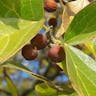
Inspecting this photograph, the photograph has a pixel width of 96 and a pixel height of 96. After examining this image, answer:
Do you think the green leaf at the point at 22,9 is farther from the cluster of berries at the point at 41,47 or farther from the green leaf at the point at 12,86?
the green leaf at the point at 12,86

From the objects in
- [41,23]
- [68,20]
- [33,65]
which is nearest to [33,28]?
[41,23]

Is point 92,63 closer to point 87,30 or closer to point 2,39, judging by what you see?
point 87,30

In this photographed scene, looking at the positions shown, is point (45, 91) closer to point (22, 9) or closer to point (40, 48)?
point (40, 48)

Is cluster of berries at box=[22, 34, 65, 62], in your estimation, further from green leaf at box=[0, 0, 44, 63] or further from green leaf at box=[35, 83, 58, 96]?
green leaf at box=[35, 83, 58, 96]

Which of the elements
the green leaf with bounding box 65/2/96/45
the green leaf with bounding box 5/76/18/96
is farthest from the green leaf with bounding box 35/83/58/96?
the green leaf with bounding box 65/2/96/45

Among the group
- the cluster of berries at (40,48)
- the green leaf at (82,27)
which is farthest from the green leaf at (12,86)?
the green leaf at (82,27)

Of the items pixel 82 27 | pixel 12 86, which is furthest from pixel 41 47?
pixel 12 86
